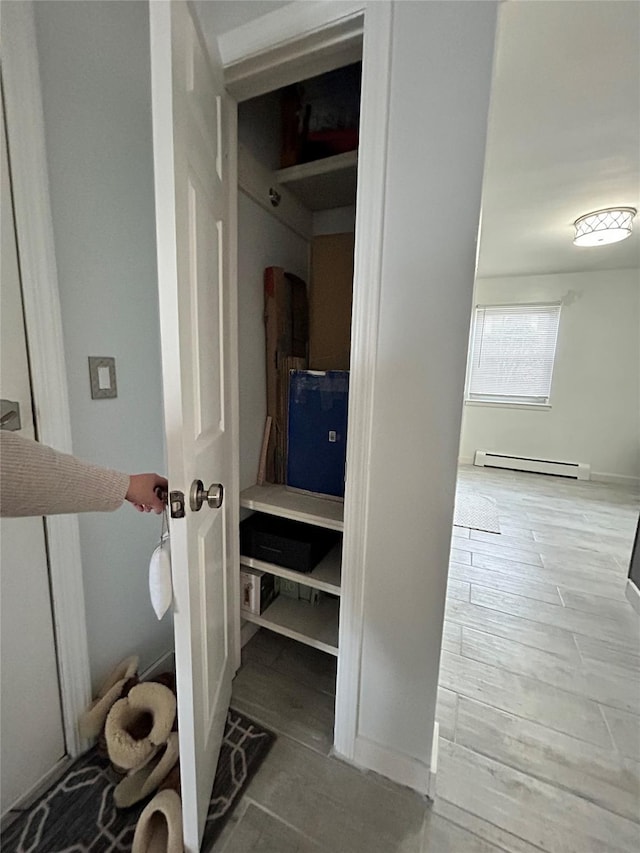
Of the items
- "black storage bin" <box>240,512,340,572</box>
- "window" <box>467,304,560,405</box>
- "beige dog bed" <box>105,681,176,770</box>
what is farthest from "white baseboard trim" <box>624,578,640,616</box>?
"window" <box>467,304,560,405</box>

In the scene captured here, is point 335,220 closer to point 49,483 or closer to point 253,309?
point 253,309

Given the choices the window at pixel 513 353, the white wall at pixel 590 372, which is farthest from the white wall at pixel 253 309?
the window at pixel 513 353

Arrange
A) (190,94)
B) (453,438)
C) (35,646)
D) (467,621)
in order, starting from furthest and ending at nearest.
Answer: (467,621), (35,646), (453,438), (190,94)

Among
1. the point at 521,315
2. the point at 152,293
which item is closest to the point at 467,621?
the point at 152,293

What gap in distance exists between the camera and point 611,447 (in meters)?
4.16

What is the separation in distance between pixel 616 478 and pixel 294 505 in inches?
182

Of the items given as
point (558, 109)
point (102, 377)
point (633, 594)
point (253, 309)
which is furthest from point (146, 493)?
point (633, 594)

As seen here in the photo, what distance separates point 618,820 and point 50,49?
103 inches

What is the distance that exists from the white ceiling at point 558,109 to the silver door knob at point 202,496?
3.84 feet

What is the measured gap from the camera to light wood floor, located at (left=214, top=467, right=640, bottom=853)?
97cm

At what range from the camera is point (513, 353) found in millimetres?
4504

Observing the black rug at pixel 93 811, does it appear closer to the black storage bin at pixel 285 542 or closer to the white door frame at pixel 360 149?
the white door frame at pixel 360 149

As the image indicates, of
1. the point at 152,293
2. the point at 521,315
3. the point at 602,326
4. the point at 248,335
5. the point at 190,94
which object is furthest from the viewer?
the point at 521,315

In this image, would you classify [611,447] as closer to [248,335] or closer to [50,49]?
[248,335]
